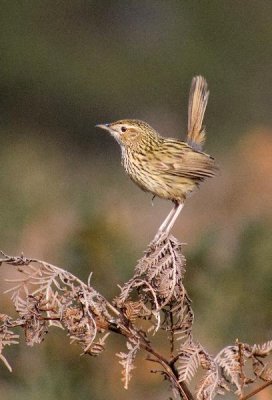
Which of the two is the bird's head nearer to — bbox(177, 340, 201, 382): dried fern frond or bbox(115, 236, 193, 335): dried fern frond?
bbox(115, 236, 193, 335): dried fern frond

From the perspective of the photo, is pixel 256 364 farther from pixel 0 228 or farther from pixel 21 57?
pixel 21 57

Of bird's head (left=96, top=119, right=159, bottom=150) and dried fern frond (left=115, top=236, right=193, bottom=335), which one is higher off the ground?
bird's head (left=96, top=119, right=159, bottom=150)

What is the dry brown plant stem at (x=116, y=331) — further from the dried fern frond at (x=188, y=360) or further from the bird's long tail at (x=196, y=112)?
the bird's long tail at (x=196, y=112)

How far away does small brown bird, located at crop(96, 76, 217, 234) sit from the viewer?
6.19 metres

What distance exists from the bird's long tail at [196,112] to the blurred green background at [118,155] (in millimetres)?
917

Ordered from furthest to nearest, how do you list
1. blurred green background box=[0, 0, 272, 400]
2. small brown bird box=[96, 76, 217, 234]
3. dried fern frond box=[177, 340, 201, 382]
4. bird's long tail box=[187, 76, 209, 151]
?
blurred green background box=[0, 0, 272, 400], bird's long tail box=[187, 76, 209, 151], small brown bird box=[96, 76, 217, 234], dried fern frond box=[177, 340, 201, 382]

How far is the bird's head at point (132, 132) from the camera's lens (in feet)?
21.7

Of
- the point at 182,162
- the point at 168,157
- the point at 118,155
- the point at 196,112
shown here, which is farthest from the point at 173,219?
the point at 118,155

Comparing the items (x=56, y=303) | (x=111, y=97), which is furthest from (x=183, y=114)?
(x=56, y=303)

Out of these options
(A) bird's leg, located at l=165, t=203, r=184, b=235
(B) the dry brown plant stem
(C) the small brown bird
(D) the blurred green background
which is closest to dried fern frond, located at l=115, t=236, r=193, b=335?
(B) the dry brown plant stem

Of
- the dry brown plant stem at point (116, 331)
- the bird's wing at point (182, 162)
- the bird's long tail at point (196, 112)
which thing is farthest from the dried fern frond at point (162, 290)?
the bird's long tail at point (196, 112)

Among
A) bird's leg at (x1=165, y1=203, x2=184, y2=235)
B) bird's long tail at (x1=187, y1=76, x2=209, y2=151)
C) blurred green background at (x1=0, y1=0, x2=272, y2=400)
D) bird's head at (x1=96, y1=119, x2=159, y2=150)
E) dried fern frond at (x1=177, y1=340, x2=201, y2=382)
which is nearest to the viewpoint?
dried fern frond at (x1=177, y1=340, x2=201, y2=382)

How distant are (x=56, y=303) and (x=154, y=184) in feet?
6.98

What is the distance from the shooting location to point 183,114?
31.9m
